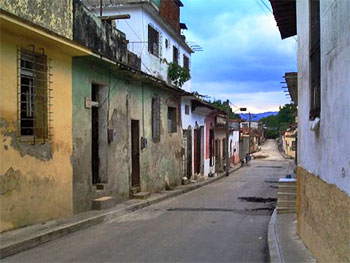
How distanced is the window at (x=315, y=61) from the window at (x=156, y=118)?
11.3 metres

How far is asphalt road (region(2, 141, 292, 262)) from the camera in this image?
7274 millimetres

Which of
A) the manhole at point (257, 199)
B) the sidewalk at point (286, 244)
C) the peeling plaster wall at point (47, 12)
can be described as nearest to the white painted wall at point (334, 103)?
the sidewalk at point (286, 244)

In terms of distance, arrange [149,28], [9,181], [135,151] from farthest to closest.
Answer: [149,28]
[135,151]
[9,181]

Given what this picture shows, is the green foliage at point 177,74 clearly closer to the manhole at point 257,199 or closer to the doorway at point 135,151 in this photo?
the doorway at point 135,151

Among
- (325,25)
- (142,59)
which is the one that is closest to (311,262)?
(325,25)

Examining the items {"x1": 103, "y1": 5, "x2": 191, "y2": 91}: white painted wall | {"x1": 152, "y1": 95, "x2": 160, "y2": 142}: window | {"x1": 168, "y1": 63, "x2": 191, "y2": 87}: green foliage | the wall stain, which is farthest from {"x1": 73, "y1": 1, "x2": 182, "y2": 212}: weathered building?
{"x1": 168, "y1": 63, "x2": 191, "y2": 87}: green foliage

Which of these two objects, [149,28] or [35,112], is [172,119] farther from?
[35,112]

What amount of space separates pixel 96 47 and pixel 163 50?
33.6 feet

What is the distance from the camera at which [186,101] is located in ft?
76.7

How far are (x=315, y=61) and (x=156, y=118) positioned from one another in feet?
39.3

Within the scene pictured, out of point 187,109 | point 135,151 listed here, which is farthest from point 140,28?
point 135,151

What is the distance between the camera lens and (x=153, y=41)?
21.7 metres

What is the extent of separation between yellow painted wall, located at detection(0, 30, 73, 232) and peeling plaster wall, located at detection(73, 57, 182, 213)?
1.62ft

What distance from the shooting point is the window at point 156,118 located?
58.0 ft
